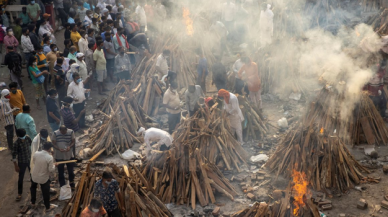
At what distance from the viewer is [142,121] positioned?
1474cm

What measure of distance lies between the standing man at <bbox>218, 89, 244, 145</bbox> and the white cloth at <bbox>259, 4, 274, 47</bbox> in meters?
7.22

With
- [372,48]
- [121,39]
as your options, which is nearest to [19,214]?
[121,39]

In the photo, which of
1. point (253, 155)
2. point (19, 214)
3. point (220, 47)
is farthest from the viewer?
point (220, 47)

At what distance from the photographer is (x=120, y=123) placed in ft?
44.9

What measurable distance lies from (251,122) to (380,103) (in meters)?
4.25

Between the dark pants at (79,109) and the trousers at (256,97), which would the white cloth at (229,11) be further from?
the dark pants at (79,109)

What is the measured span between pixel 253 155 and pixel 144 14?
10285 mm

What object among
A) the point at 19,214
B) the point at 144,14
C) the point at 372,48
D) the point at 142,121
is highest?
the point at 144,14

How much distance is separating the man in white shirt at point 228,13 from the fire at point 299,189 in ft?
35.8

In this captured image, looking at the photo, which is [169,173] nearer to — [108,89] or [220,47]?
[108,89]

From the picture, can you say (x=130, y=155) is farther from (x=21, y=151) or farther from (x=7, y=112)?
(x=7, y=112)

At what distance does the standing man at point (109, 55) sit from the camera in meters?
17.1

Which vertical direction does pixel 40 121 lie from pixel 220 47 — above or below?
below

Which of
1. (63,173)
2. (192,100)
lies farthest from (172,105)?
(63,173)
